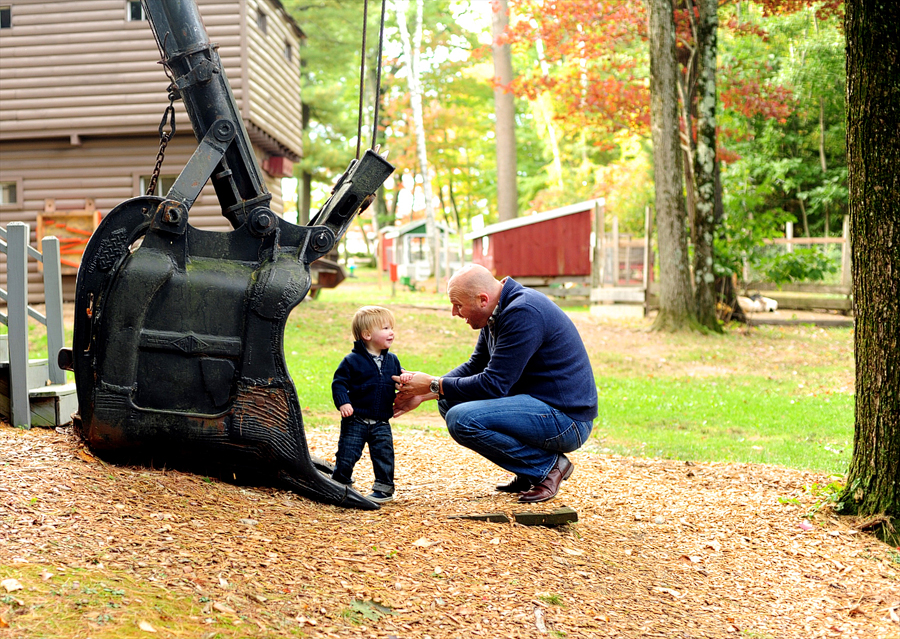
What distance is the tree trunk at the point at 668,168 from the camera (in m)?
16.2

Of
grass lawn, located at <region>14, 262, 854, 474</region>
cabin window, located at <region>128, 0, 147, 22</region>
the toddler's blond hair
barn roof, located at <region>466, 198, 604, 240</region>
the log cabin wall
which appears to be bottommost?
grass lawn, located at <region>14, 262, 854, 474</region>

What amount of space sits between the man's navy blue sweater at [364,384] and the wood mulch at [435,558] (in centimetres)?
60

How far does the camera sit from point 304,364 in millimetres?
12578

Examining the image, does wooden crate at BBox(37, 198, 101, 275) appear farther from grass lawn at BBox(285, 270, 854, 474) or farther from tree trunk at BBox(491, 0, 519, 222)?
tree trunk at BBox(491, 0, 519, 222)

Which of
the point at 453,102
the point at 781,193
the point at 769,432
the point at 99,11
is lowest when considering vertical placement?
the point at 769,432

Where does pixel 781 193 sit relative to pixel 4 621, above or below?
above

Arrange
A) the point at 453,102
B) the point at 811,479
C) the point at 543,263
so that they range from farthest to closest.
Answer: the point at 453,102 → the point at 543,263 → the point at 811,479

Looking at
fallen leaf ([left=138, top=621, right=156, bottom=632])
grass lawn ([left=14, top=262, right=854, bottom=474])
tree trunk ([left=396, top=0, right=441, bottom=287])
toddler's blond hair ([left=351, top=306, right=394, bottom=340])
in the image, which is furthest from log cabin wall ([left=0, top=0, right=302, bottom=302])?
fallen leaf ([left=138, top=621, right=156, bottom=632])

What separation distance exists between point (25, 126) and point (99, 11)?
2933mm

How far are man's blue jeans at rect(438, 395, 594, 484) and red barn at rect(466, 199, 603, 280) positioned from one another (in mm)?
19158

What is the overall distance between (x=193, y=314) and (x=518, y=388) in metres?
1.91

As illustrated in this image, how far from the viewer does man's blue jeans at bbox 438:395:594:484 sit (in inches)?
189

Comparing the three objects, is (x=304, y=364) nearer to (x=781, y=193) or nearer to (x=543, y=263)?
(x=543, y=263)

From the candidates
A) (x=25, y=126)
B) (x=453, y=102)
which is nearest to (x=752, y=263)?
(x=25, y=126)
